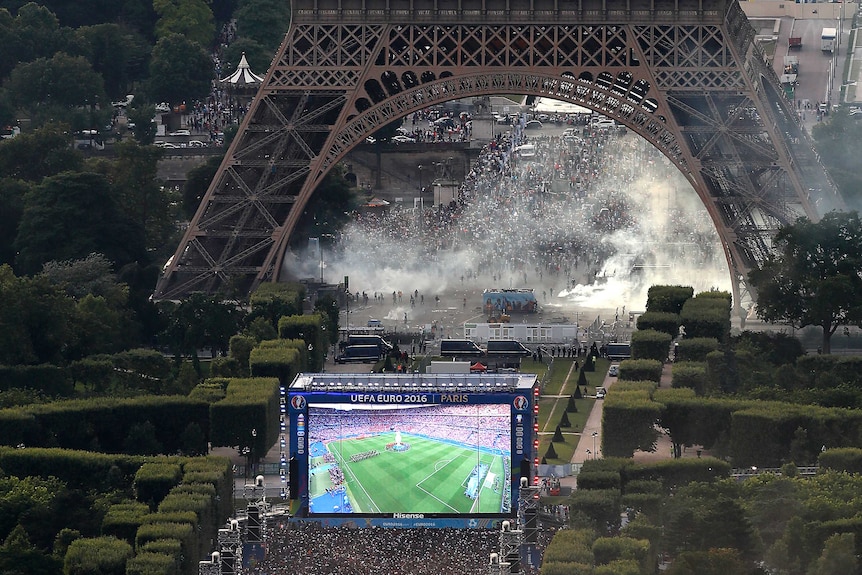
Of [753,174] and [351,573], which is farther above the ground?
[753,174]

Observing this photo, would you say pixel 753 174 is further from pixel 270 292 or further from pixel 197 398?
pixel 197 398

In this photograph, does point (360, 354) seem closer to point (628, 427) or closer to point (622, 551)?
point (628, 427)

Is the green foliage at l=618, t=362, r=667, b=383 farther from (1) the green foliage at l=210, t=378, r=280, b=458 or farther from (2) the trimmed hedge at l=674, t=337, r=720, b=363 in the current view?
(1) the green foliage at l=210, t=378, r=280, b=458

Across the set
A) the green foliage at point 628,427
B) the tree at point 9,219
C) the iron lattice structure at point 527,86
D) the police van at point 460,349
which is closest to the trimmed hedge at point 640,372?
the green foliage at point 628,427

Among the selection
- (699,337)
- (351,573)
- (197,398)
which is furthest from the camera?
(699,337)

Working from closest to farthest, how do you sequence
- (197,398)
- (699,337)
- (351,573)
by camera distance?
(351,573), (197,398), (699,337)

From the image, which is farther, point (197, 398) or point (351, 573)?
point (197, 398)

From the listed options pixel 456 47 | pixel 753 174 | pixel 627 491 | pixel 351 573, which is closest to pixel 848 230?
pixel 753 174
